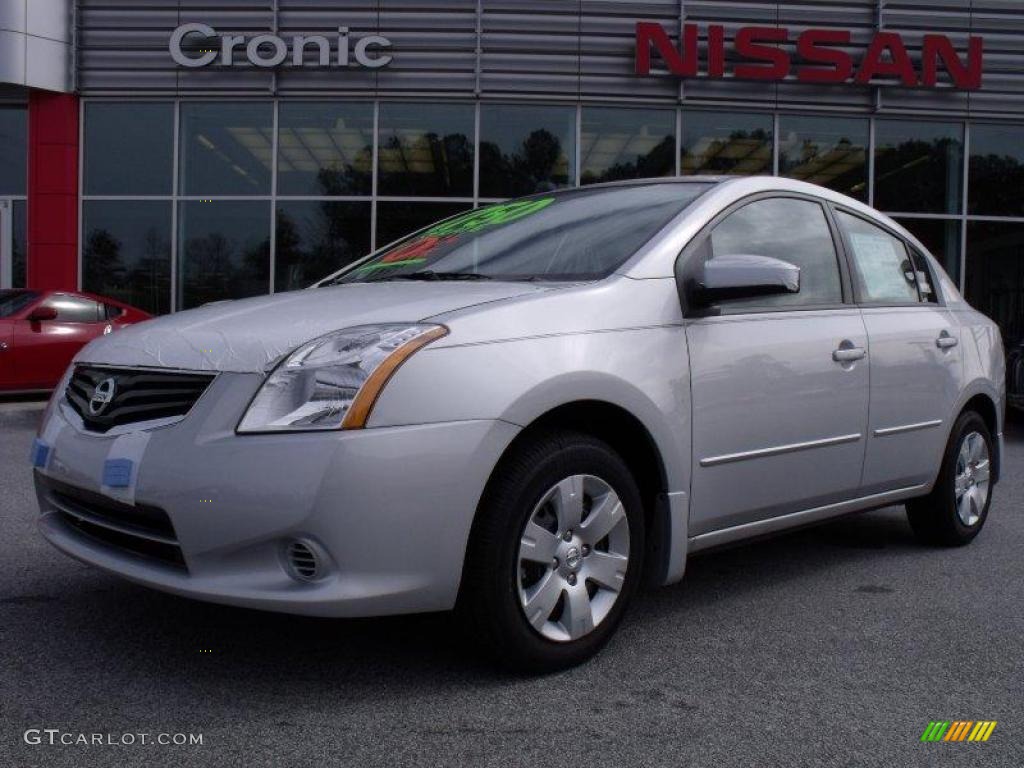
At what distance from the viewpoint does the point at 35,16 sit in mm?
13977

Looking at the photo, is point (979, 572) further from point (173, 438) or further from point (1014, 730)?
point (173, 438)

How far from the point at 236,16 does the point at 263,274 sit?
353cm

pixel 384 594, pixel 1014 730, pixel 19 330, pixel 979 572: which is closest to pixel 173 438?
pixel 384 594

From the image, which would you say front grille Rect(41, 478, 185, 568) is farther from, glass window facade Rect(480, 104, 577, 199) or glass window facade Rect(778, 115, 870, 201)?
glass window facade Rect(778, 115, 870, 201)

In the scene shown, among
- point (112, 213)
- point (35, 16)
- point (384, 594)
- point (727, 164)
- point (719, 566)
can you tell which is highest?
point (35, 16)

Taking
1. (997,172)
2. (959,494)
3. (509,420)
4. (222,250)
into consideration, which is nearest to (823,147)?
(997,172)

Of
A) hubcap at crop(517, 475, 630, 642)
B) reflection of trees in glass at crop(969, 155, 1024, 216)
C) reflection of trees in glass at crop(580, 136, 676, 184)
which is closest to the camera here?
hubcap at crop(517, 475, 630, 642)

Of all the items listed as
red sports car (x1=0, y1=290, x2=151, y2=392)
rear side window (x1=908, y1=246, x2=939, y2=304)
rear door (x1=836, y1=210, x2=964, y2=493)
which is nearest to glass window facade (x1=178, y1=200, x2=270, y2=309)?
red sports car (x1=0, y1=290, x2=151, y2=392)

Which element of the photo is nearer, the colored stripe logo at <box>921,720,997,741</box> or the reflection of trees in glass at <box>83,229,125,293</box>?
the colored stripe logo at <box>921,720,997,741</box>

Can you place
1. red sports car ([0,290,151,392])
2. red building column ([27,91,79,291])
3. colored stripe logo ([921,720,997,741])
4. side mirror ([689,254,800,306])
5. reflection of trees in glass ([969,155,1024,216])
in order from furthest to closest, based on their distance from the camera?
1. reflection of trees in glass ([969,155,1024,216])
2. red building column ([27,91,79,291])
3. red sports car ([0,290,151,392])
4. side mirror ([689,254,800,306])
5. colored stripe logo ([921,720,997,741])

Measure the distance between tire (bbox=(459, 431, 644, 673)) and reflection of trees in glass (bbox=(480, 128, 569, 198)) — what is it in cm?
1176

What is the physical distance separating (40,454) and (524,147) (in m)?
12.0

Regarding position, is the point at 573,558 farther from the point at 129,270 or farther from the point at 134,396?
the point at 129,270

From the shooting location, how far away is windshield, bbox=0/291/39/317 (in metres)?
10.2
